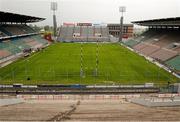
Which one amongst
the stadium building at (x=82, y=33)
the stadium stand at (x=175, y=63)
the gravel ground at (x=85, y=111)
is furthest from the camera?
the stadium building at (x=82, y=33)

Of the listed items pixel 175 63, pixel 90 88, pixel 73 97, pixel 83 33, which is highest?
pixel 83 33

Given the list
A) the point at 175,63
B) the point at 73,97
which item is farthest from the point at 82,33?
the point at 73,97

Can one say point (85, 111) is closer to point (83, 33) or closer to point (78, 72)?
point (78, 72)

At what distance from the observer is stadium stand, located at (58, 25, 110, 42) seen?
468ft

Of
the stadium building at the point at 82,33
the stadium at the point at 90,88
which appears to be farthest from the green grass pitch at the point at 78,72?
the stadium building at the point at 82,33

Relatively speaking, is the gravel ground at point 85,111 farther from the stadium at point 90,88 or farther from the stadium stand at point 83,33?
the stadium stand at point 83,33

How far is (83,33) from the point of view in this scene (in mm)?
151250

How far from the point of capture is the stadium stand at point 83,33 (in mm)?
142688

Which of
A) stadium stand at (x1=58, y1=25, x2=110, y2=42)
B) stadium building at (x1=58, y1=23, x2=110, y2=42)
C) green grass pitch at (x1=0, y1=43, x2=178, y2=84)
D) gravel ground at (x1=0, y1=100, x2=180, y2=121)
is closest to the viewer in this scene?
gravel ground at (x1=0, y1=100, x2=180, y2=121)

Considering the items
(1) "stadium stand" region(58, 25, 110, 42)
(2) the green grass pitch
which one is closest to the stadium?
(2) the green grass pitch

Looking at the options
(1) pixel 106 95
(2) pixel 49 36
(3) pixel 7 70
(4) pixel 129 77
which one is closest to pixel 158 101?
(1) pixel 106 95

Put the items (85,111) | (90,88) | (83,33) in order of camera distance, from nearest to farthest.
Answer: (85,111) < (90,88) < (83,33)

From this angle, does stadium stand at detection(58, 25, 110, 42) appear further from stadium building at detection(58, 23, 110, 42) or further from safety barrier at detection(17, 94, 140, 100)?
safety barrier at detection(17, 94, 140, 100)

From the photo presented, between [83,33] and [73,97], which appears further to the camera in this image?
[83,33]
